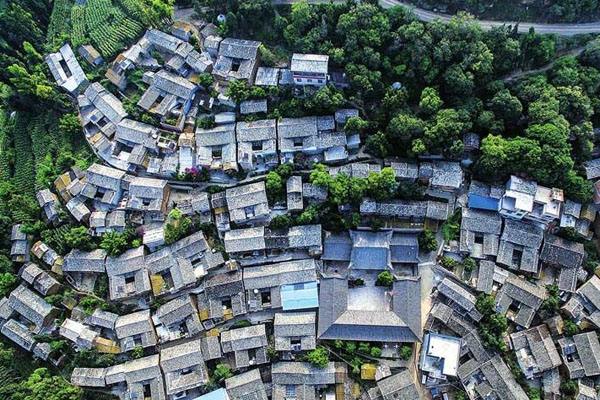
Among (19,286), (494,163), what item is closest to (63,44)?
(19,286)

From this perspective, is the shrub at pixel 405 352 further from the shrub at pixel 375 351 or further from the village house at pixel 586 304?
the village house at pixel 586 304

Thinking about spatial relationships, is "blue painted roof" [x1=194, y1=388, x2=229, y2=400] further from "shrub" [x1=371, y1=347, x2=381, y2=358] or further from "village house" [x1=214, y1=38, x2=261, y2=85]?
"village house" [x1=214, y1=38, x2=261, y2=85]

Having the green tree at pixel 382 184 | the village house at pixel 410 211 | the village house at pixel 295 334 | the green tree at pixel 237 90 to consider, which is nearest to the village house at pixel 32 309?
the village house at pixel 295 334

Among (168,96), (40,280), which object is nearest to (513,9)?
(168,96)

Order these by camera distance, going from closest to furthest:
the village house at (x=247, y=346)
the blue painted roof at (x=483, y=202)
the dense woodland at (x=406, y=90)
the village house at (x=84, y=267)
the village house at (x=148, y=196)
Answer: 1. the dense woodland at (x=406, y=90)
2. the village house at (x=247, y=346)
3. the blue painted roof at (x=483, y=202)
4. the village house at (x=84, y=267)
5. the village house at (x=148, y=196)

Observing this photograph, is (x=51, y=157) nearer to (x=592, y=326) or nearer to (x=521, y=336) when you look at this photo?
(x=521, y=336)
